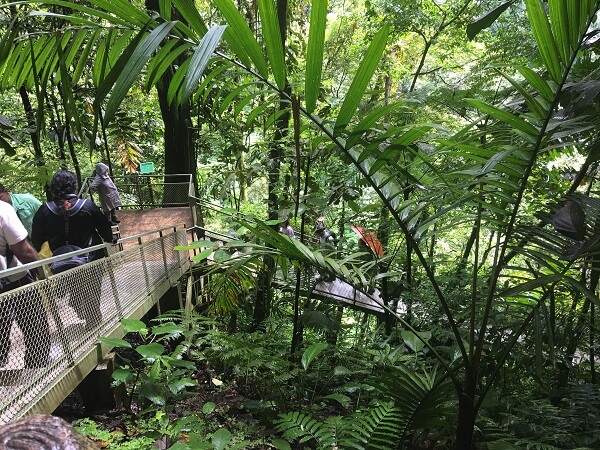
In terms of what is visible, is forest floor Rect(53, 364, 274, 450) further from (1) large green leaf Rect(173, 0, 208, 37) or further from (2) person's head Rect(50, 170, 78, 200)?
(1) large green leaf Rect(173, 0, 208, 37)

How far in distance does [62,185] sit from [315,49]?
2.43m

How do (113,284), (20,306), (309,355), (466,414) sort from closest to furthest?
(466,414), (20,306), (309,355), (113,284)

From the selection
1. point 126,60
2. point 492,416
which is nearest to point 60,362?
point 126,60

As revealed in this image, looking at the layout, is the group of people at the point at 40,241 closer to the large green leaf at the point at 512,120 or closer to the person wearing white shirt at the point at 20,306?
the person wearing white shirt at the point at 20,306

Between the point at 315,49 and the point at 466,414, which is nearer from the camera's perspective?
the point at 315,49

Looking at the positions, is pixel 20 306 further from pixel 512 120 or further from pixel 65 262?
pixel 512 120

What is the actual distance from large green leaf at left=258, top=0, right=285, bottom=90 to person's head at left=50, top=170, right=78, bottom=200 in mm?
2193

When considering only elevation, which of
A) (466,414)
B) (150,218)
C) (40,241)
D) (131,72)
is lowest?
(150,218)

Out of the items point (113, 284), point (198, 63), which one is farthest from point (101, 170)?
point (198, 63)

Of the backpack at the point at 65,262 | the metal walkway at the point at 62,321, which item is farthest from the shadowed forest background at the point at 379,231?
the backpack at the point at 65,262

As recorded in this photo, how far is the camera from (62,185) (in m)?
3.18

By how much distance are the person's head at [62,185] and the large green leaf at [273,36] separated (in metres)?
2.19

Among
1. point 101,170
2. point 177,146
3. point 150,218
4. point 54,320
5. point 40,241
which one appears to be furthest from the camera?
point 150,218

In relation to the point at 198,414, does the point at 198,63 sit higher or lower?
higher
